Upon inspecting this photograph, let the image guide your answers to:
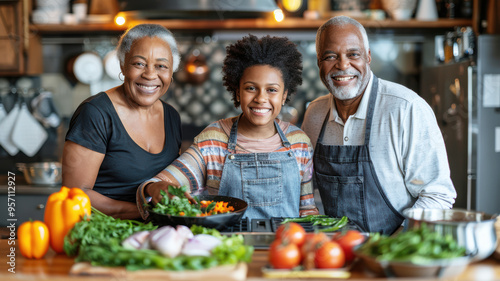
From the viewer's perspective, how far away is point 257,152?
7.75 ft

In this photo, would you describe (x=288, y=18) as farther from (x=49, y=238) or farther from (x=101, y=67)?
(x=49, y=238)

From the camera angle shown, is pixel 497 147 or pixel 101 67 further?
pixel 101 67

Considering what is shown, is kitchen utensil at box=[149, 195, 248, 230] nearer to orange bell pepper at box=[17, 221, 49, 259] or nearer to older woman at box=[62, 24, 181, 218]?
orange bell pepper at box=[17, 221, 49, 259]

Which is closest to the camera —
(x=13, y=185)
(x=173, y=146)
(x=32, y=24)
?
(x=173, y=146)

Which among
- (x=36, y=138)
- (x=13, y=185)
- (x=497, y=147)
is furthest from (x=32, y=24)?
(x=497, y=147)

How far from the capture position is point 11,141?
489cm

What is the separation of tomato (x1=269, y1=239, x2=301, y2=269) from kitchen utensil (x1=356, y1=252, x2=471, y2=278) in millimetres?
215

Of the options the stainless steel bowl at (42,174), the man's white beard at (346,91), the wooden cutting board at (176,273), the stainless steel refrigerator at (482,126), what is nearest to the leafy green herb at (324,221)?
the wooden cutting board at (176,273)

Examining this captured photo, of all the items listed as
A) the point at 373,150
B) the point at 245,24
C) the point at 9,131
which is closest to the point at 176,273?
the point at 373,150

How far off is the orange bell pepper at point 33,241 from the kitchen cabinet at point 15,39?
3.31 m

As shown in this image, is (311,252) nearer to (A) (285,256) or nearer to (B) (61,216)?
(A) (285,256)

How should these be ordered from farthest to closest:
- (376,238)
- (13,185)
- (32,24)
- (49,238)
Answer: (32,24), (13,185), (49,238), (376,238)

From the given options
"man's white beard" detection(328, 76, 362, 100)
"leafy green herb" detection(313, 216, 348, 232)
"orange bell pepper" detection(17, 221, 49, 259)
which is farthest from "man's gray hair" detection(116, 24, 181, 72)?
"leafy green herb" detection(313, 216, 348, 232)

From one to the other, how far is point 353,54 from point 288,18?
7.86ft
